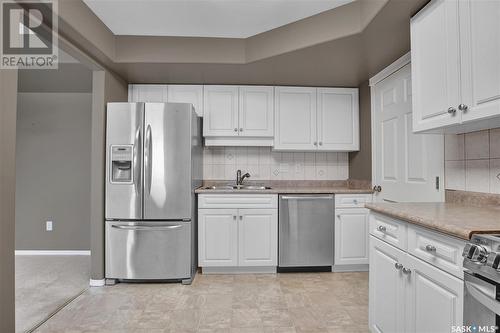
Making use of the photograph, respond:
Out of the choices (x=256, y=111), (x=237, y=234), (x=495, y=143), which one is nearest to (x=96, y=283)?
(x=237, y=234)

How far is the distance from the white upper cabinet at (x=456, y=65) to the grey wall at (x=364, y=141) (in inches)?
55.0

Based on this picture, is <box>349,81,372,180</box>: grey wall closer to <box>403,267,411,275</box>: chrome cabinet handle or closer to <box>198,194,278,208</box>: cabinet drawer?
<box>198,194,278,208</box>: cabinet drawer

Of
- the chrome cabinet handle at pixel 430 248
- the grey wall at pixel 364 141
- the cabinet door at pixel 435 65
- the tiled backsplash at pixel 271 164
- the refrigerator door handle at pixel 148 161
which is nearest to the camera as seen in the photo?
the chrome cabinet handle at pixel 430 248

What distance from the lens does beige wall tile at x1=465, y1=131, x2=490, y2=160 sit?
1.74 metres

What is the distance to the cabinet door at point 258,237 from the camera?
3.04m

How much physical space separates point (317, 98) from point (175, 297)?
2.61 meters

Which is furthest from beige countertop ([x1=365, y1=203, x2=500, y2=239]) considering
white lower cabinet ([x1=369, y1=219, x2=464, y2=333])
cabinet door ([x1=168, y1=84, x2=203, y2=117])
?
cabinet door ([x1=168, y1=84, x2=203, y2=117])

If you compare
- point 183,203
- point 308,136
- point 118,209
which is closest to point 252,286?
point 183,203

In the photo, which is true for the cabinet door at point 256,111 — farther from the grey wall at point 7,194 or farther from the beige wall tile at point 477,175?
the grey wall at point 7,194

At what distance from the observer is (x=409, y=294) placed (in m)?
1.39

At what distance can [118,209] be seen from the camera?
2.75 metres

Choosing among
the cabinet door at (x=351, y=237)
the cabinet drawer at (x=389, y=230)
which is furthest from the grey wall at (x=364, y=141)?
the cabinet drawer at (x=389, y=230)

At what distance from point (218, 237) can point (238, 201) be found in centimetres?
43

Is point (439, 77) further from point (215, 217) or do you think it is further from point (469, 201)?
point (215, 217)
